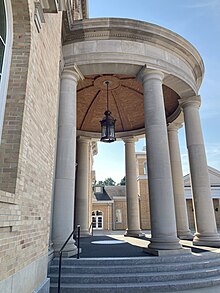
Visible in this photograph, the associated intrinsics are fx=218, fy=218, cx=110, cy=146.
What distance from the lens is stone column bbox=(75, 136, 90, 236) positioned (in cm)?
1436

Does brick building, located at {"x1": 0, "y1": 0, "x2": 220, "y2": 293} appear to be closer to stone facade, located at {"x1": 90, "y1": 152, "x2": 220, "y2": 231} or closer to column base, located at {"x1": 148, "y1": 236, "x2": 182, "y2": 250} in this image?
column base, located at {"x1": 148, "y1": 236, "x2": 182, "y2": 250}

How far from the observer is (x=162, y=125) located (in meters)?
8.05

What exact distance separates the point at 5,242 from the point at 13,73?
288 centimetres

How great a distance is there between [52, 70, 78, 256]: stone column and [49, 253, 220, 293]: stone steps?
88 cm

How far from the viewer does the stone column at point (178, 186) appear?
12414mm

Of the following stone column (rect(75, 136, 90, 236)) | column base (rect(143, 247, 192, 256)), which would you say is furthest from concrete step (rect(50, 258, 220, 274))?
stone column (rect(75, 136, 90, 236))

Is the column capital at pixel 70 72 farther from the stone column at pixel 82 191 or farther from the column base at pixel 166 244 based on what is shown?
the stone column at pixel 82 191

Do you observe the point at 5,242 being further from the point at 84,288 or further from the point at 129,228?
the point at 129,228

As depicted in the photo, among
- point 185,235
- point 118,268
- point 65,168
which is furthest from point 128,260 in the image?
point 185,235

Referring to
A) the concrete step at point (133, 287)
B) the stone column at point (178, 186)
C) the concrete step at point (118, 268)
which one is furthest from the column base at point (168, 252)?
the stone column at point (178, 186)

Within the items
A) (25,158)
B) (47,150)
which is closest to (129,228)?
(47,150)

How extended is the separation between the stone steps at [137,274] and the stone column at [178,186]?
595cm

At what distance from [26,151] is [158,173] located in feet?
15.9

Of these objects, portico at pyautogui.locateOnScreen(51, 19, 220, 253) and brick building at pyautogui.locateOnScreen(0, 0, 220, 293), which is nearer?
brick building at pyautogui.locateOnScreen(0, 0, 220, 293)
